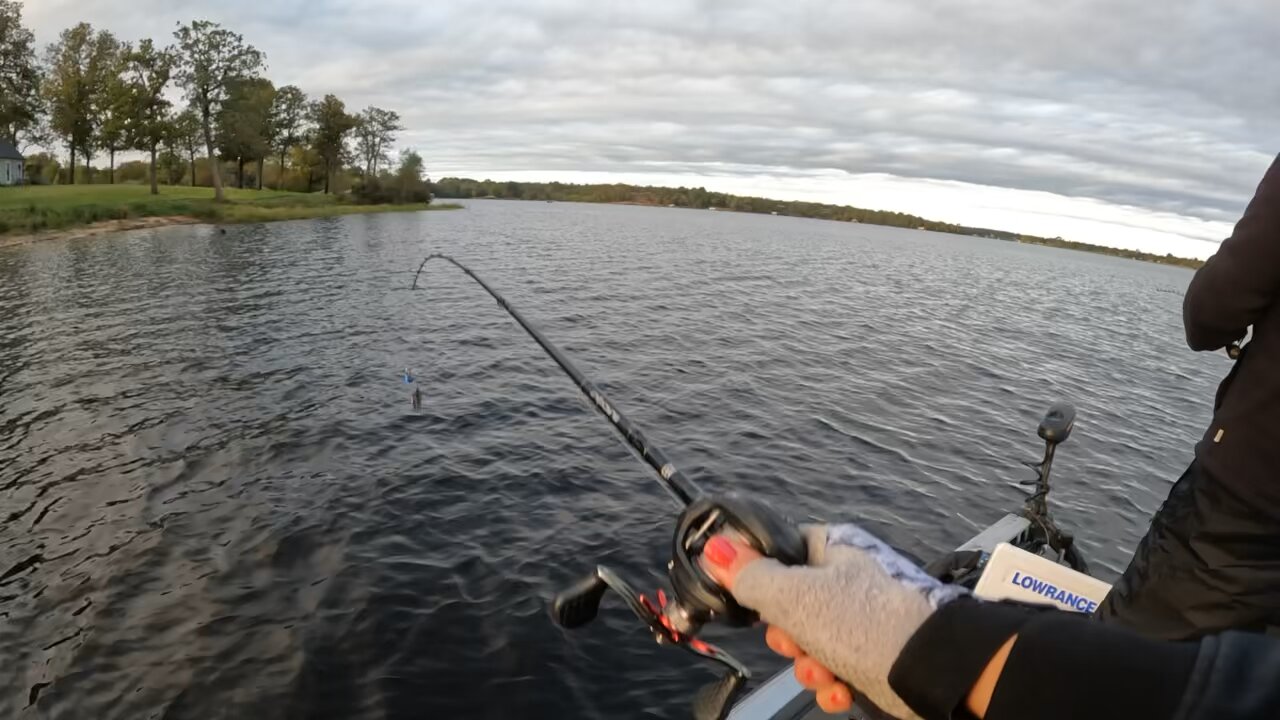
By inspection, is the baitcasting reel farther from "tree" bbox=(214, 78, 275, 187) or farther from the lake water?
"tree" bbox=(214, 78, 275, 187)

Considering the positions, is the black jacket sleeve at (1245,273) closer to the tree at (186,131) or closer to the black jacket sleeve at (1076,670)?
the black jacket sleeve at (1076,670)

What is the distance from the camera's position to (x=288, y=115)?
297 feet

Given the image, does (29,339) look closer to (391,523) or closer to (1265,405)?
(391,523)

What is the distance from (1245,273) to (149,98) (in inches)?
3107

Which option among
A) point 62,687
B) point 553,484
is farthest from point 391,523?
point 62,687

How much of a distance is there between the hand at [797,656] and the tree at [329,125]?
104252 mm

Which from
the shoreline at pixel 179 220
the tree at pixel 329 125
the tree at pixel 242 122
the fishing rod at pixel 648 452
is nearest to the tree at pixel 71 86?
the tree at pixel 242 122

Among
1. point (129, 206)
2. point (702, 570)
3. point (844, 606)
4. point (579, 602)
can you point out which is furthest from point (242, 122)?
point (844, 606)

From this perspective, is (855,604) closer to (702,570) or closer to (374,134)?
(702,570)

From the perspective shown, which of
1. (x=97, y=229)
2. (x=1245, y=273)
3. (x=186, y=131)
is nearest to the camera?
(x=1245, y=273)

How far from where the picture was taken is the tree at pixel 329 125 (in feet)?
304

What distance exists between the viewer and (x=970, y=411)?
18.3 metres

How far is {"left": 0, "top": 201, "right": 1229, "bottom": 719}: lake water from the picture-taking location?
7.37 m

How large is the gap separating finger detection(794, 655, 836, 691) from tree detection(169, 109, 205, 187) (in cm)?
7773
